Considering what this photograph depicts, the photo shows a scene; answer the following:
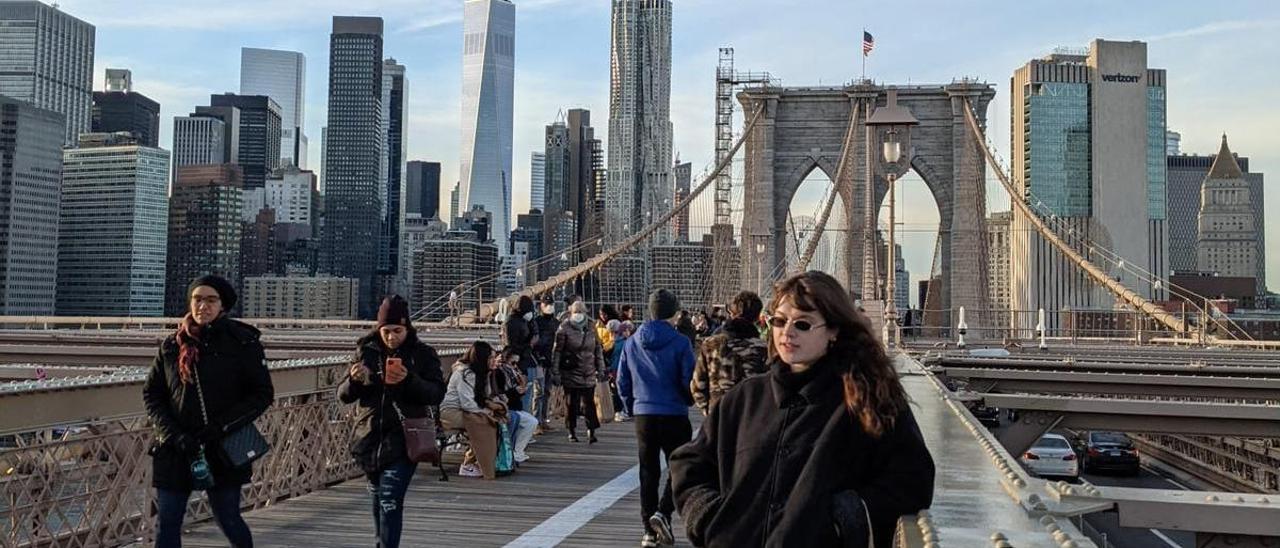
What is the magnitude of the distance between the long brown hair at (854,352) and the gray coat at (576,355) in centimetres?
869

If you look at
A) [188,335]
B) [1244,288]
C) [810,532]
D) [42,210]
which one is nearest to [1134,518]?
[810,532]

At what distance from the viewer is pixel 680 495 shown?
3158 mm

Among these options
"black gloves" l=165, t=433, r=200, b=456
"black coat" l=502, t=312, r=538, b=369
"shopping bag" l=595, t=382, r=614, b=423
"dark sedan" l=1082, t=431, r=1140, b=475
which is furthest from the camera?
"dark sedan" l=1082, t=431, r=1140, b=475

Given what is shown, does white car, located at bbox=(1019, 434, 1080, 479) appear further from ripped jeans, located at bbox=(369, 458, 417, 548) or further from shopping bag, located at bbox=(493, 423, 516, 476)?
ripped jeans, located at bbox=(369, 458, 417, 548)

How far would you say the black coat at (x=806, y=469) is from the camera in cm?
290

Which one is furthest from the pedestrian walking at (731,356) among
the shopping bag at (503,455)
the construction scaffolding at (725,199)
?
the construction scaffolding at (725,199)

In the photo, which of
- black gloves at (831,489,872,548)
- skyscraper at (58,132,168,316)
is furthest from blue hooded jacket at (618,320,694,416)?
skyscraper at (58,132,168,316)

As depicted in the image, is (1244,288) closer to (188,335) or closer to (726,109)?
(726,109)

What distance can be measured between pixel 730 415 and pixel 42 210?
A: 515 ft

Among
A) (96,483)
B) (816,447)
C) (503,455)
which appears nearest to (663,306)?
(503,455)

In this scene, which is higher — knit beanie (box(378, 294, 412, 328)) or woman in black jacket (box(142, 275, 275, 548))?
knit beanie (box(378, 294, 412, 328))

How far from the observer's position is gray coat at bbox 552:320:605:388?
11.9m

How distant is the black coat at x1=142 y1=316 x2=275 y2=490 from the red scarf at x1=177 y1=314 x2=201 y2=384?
0.08 ft

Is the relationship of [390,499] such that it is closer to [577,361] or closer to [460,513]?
[460,513]
